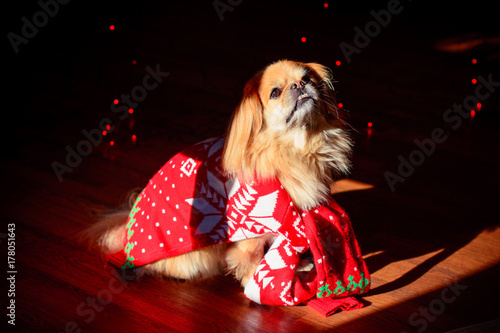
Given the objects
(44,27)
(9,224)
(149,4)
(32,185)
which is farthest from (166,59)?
(9,224)

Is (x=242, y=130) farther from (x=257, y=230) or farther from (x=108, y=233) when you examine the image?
(x=108, y=233)

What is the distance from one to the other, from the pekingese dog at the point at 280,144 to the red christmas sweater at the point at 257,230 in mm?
53

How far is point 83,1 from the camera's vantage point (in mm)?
4988

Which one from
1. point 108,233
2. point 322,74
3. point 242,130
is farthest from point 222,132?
point 242,130

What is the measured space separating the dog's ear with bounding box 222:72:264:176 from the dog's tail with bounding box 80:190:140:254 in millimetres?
657

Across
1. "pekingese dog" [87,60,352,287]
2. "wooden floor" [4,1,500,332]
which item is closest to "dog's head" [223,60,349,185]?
"pekingese dog" [87,60,352,287]

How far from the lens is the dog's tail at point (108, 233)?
2.18 meters

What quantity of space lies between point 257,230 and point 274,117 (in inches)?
16.0

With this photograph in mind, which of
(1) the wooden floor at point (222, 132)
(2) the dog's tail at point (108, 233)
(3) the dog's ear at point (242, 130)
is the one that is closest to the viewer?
(3) the dog's ear at point (242, 130)

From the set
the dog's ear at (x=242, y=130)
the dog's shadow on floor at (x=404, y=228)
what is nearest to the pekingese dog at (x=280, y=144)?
the dog's ear at (x=242, y=130)

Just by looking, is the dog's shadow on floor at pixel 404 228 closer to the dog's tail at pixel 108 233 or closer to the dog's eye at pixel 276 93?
the dog's eye at pixel 276 93

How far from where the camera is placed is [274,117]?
71.5 inches

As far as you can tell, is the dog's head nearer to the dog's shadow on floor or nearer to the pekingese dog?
the pekingese dog

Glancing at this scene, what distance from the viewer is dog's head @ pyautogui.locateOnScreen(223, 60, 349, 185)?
1.79m
